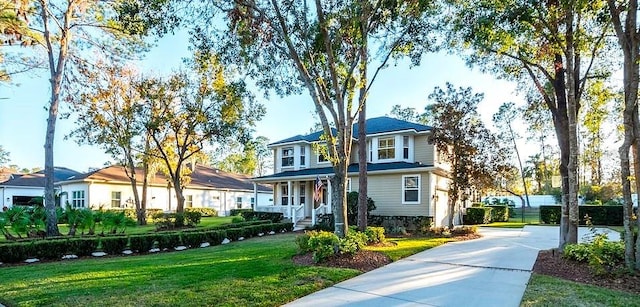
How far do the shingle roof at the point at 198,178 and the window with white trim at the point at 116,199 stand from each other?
105cm

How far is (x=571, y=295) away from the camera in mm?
6074

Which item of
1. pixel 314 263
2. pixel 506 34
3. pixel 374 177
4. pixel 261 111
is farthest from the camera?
pixel 261 111

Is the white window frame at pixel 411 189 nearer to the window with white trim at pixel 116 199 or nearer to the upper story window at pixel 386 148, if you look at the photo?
the upper story window at pixel 386 148

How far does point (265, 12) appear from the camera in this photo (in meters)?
10.1

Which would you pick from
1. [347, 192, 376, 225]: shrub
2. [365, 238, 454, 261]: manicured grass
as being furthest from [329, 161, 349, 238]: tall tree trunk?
[347, 192, 376, 225]: shrub

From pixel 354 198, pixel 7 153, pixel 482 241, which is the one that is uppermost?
pixel 7 153

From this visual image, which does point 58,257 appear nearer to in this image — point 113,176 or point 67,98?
point 67,98

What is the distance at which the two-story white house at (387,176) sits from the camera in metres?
17.8

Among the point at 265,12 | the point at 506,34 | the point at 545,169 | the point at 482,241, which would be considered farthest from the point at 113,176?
the point at 545,169

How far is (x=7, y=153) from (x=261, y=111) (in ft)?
140

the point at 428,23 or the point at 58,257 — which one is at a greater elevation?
the point at 428,23

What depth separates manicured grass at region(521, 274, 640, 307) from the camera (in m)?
5.67

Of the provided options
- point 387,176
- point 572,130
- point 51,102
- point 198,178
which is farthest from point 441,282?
point 198,178

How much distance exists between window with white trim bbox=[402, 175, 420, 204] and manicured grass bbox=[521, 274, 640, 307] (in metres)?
10.8
